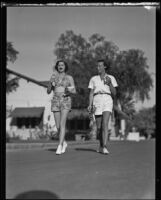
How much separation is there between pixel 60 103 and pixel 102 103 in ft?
1.92

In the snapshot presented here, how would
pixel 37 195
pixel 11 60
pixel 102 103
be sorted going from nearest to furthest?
pixel 37 195
pixel 102 103
pixel 11 60

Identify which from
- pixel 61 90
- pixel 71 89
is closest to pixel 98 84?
pixel 71 89

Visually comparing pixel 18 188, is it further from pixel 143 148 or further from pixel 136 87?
pixel 136 87

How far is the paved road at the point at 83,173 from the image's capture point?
5.56 metres

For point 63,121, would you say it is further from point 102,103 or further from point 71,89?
point 102,103

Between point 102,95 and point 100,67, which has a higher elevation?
point 100,67

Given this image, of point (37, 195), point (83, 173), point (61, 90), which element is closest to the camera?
point (37, 195)

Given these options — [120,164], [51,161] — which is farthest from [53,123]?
[120,164]

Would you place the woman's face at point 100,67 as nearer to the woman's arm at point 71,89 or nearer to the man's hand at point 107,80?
the man's hand at point 107,80

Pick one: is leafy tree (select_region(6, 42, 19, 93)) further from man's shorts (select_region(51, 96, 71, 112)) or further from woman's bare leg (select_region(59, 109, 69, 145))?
woman's bare leg (select_region(59, 109, 69, 145))

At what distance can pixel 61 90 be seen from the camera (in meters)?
6.25

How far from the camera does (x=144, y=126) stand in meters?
7.57

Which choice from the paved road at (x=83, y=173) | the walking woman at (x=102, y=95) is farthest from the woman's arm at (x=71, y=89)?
the paved road at (x=83, y=173)

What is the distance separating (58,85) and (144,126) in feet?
6.41
